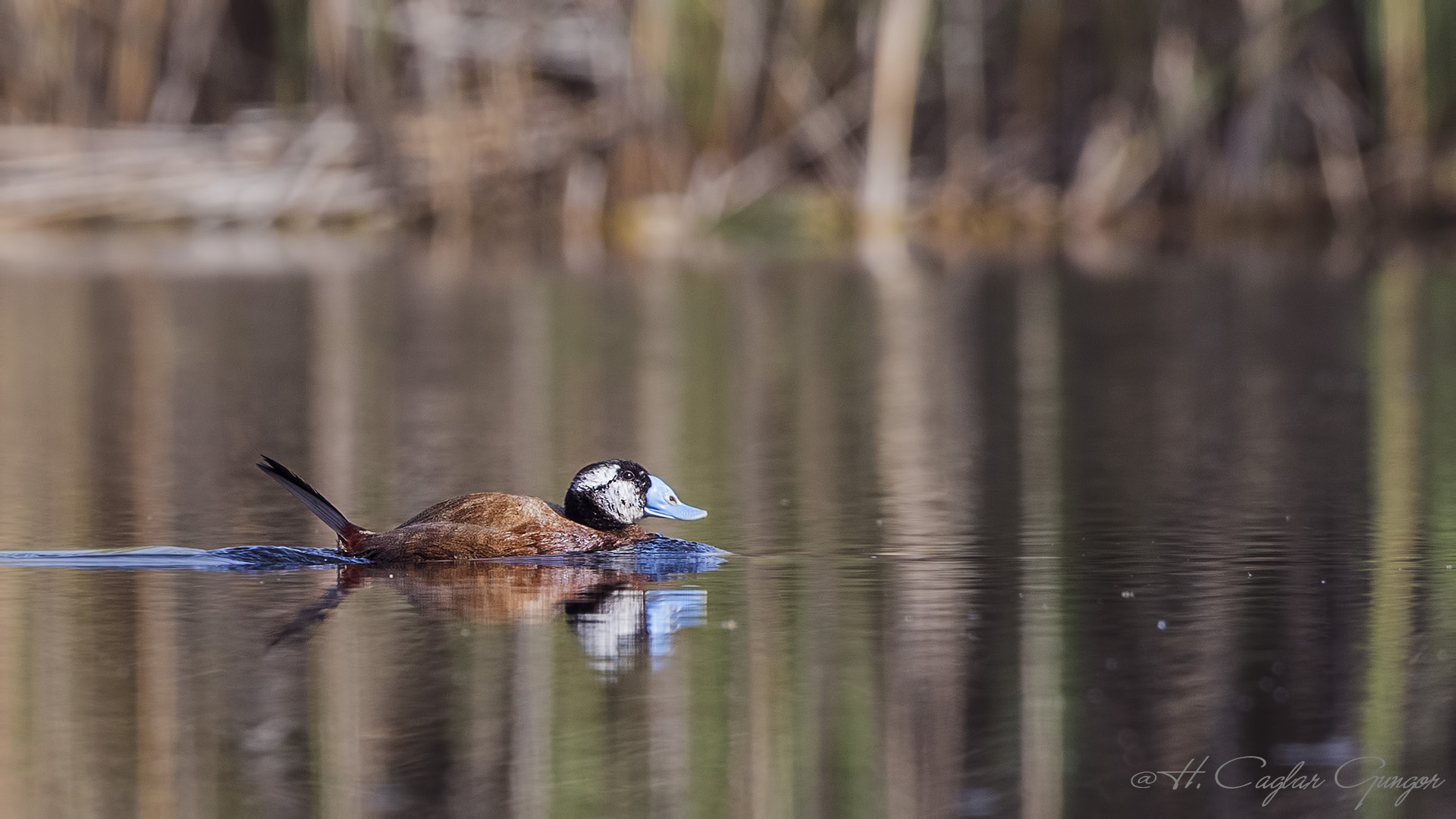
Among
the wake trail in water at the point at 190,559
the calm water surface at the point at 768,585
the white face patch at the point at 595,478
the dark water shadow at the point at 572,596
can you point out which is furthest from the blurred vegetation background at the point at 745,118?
the dark water shadow at the point at 572,596

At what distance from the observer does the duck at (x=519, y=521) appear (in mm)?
6000

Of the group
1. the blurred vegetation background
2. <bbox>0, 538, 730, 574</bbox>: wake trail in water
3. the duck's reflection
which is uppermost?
the blurred vegetation background

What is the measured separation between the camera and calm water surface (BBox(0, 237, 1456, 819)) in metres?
3.87

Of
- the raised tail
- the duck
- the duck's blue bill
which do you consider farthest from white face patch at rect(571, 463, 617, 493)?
the raised tail

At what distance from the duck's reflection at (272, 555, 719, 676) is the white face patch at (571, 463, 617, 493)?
0.72 feet

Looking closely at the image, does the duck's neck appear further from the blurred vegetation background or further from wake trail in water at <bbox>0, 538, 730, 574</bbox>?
the blurred vegetation background

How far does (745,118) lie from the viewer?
22.8 metres

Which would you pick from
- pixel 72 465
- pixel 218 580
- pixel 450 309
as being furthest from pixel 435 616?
pixel 450 309

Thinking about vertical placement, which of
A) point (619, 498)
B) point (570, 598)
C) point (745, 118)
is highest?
point (745, 118)

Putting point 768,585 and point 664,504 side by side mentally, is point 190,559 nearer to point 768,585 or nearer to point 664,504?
point 664,504

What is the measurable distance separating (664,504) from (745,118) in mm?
16920

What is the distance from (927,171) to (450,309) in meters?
9.86

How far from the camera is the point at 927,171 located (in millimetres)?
24141

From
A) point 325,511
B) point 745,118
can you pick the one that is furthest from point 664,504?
point 745,118
